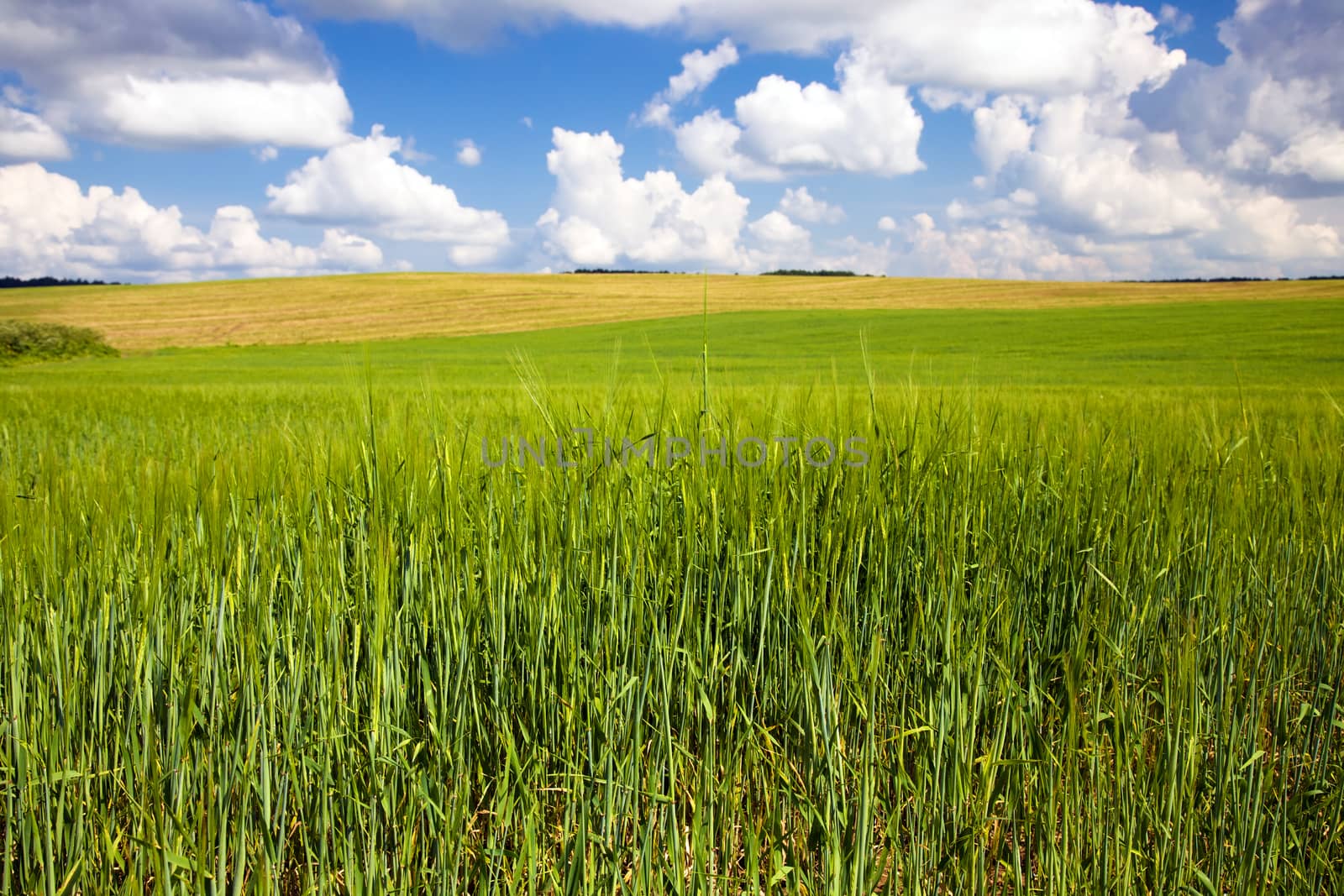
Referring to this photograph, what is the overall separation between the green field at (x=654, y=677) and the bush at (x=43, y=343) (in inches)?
1052

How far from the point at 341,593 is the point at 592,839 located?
0.72m

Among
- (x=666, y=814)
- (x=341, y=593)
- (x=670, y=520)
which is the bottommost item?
(x=666, y=814)

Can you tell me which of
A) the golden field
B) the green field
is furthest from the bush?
the green field

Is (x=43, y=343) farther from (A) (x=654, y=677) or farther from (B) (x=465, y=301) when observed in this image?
(A) (x=654, y=677)

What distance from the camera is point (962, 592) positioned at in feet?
5.50

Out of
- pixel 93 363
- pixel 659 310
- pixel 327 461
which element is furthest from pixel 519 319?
pixel 327 461

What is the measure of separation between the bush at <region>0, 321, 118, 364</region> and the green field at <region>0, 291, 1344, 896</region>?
87.6 feet

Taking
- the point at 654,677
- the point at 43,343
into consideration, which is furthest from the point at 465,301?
the point at 654,677

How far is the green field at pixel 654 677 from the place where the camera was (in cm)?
139

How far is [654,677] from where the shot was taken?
1.57m

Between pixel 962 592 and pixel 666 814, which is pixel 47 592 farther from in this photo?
pixel 962 592

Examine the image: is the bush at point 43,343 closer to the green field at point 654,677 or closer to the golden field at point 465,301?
the golden field at point 465,301

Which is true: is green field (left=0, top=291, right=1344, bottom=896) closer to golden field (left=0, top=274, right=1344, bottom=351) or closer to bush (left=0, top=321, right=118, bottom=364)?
bush (left=0, top=321, right=118, bottom=364)

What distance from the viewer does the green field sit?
1.39 metres
